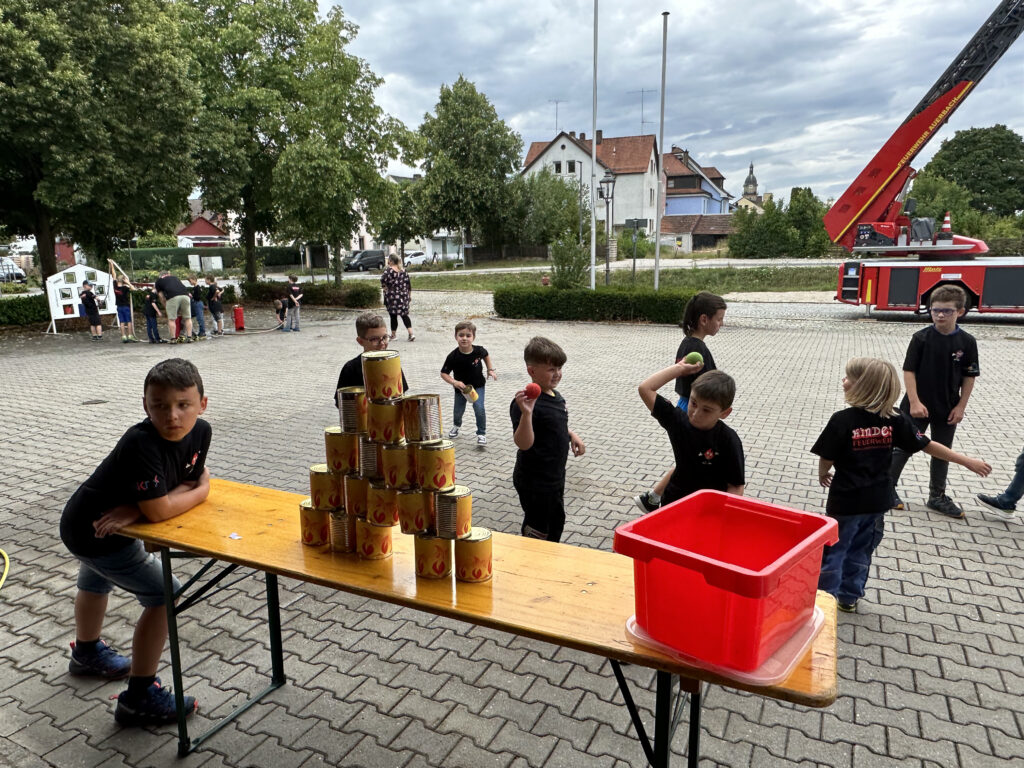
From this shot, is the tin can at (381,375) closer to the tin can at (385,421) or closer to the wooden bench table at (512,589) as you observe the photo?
the tin can at (385,421)

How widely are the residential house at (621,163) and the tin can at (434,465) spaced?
66371 millimetres

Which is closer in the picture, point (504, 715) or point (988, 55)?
point (504, 715)

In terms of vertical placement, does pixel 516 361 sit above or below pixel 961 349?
below

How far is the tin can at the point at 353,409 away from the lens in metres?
2.53

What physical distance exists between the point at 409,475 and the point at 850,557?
2964mm

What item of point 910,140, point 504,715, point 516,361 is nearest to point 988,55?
point 910,140

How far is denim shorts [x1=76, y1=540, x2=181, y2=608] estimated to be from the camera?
2961 millimetres

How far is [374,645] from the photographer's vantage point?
12.7ft

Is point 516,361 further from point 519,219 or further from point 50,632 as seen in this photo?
point 519,219

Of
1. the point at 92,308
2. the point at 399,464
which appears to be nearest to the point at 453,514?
the point at 399,464

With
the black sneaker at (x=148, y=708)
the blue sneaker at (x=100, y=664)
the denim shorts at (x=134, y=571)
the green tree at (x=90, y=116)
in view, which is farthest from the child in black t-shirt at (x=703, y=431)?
the green tree at (x=90, y=116)

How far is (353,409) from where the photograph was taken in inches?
99.9

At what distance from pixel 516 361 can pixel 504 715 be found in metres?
11.0

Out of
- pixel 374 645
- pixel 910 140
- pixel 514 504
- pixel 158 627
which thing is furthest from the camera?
pixel 910 140
